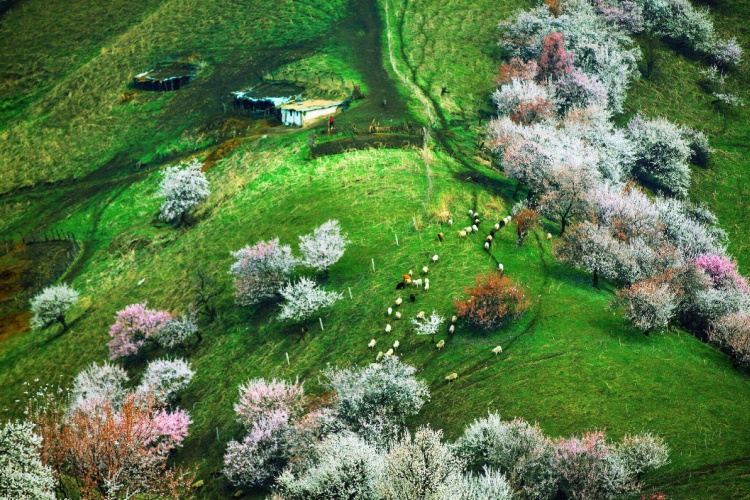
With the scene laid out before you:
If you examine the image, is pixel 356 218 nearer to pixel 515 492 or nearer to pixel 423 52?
pixel 515 492

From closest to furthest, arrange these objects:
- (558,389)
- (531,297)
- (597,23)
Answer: (558,389)
(531,297)
(597,23)

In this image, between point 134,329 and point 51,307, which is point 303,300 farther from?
point 51,307

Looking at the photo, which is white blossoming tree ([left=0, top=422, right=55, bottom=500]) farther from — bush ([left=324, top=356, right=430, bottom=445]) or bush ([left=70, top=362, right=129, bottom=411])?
bush ([left=324, top=356, right=430, bottom=445])

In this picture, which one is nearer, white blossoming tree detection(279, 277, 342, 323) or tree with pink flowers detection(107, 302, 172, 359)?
white blossoming tree detection(279, 277, 342, 323)

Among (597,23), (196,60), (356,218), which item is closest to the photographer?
(356,218)

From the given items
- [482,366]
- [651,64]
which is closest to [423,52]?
[651,64]

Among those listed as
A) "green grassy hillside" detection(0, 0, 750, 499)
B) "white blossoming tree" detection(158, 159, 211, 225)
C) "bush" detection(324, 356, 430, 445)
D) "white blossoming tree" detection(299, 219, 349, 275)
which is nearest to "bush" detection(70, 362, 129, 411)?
"green grassy hillside" detection(0, 0, 750, 499)
